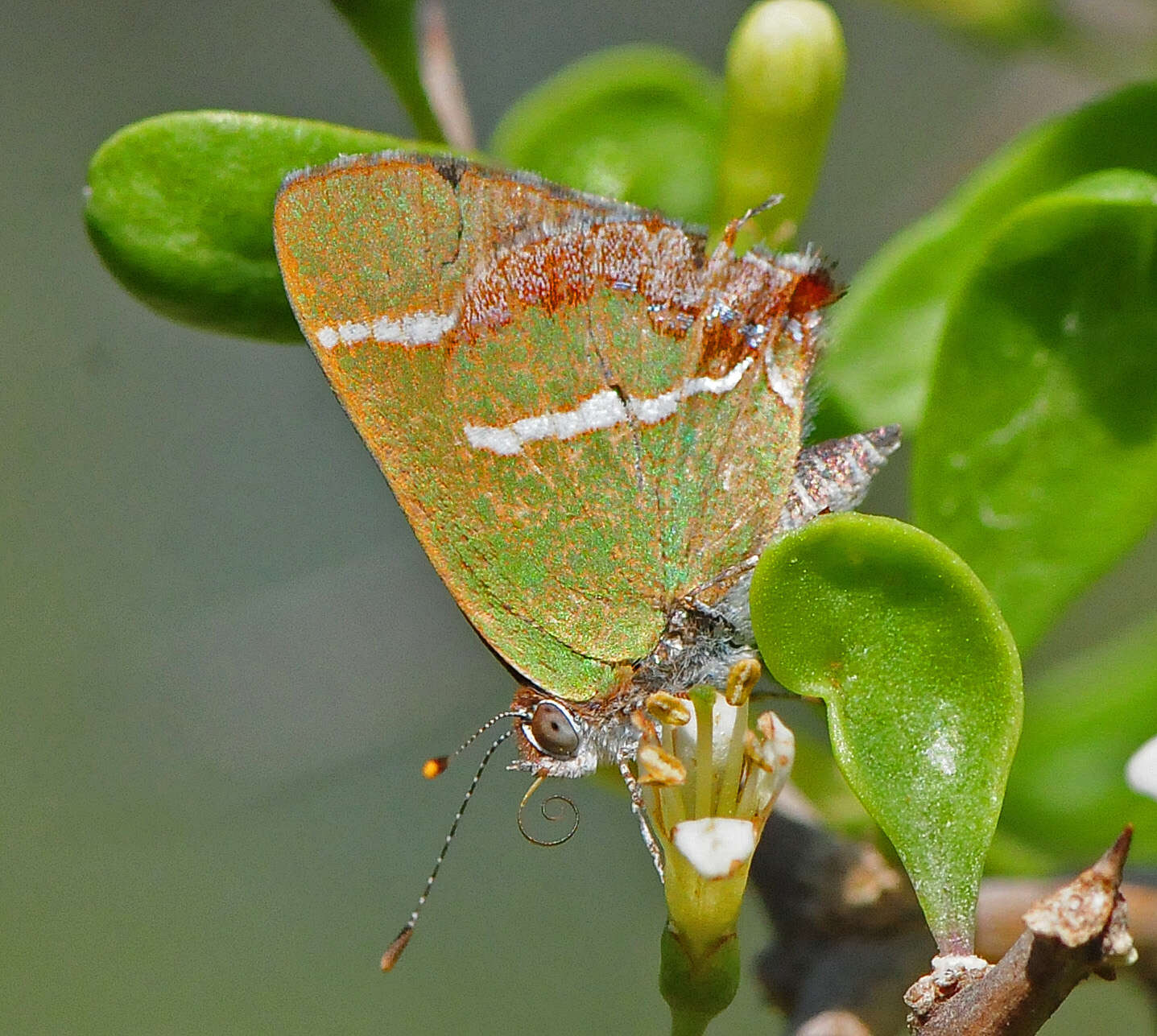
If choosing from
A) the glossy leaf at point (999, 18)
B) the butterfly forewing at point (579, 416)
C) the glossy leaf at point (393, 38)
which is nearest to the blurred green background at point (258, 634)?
the glossy leaf at point (999, 18)

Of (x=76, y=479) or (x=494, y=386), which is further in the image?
(x=76, y=479)

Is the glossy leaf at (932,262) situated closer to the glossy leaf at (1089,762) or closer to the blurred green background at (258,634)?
the glossy leaf at (1089,762)

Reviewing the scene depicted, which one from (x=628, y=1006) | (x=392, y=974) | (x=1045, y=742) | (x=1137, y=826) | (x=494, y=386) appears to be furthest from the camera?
(x=392, y=974)

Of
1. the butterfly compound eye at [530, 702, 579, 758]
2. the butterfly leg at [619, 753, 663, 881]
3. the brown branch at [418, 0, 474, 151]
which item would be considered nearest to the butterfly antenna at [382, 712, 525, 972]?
the butterfly compound eye at [530, 702, 579, 758]

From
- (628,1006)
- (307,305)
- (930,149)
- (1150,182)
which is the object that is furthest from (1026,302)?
(930,149)

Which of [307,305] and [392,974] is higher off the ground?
[307,305]

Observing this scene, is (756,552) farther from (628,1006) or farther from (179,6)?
(179,6)

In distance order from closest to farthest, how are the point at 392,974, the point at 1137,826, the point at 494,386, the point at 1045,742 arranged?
1. the point at 494,386
2. the point at 1137,826
3. the point at 1045,742
4. the point at 392,974

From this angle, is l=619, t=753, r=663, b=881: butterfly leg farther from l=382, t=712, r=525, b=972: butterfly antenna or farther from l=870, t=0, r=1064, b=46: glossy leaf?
l=870, t=0, r=1064, b=46: glossy leaf
